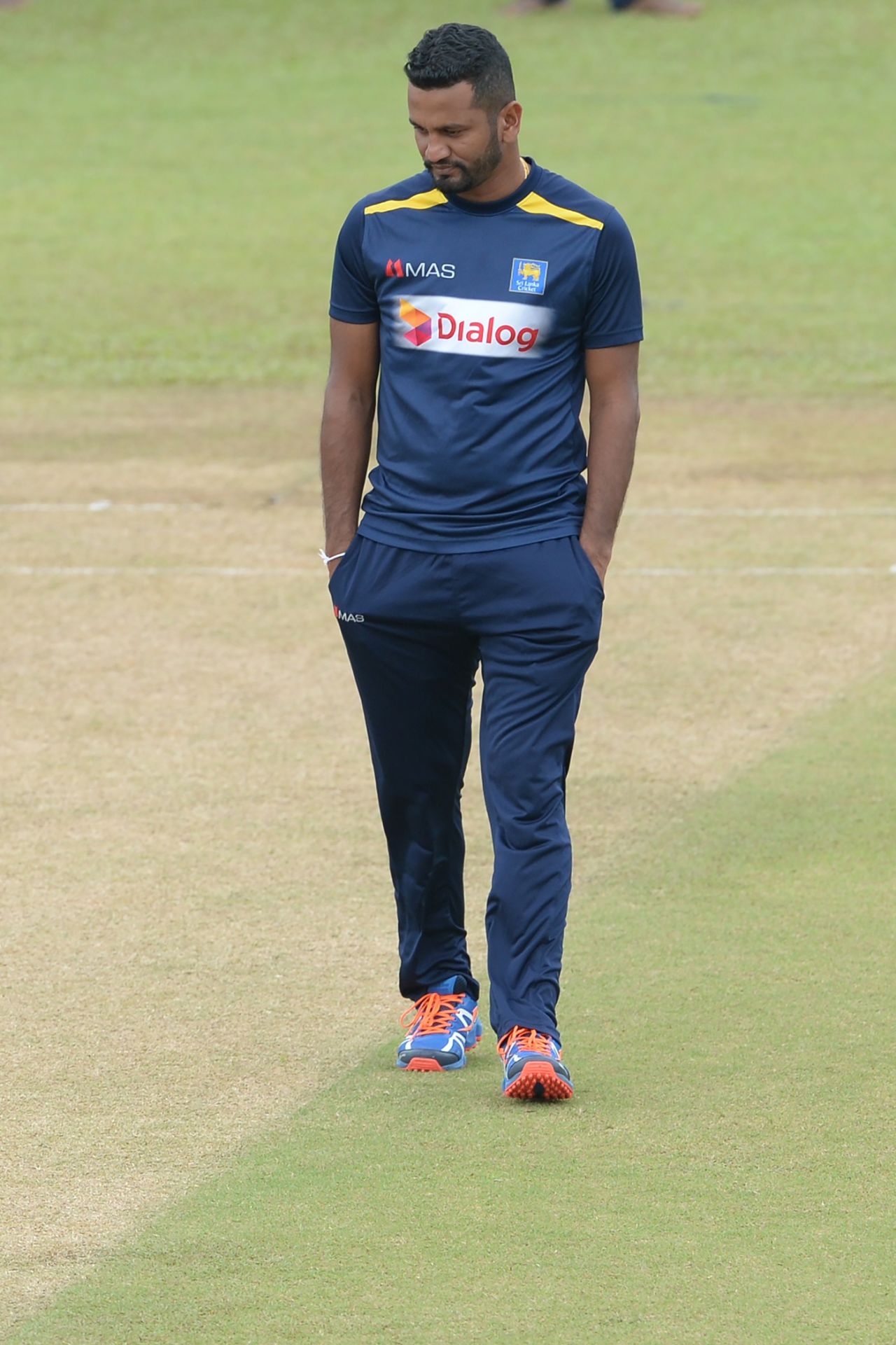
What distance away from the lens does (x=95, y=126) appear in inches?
1094

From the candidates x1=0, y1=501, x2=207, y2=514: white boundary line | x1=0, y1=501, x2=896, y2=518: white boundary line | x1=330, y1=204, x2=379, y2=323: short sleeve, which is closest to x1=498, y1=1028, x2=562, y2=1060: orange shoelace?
x1=330, y1=204, x2=379, y2=323: short sleeve

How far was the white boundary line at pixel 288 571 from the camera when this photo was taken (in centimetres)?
1041

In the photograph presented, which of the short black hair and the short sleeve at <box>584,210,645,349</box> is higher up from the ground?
the short black hair

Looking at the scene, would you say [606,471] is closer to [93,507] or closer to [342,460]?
[342,460]

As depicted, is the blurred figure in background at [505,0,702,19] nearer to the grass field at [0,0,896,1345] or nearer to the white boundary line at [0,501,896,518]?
the grass field at [0,0,896,1345]

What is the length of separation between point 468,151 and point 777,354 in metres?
11.9

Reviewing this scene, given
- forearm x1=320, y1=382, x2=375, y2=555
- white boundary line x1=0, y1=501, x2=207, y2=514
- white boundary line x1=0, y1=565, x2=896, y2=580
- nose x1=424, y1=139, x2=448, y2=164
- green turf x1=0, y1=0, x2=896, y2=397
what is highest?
nose x1=424, y1=139, x2=448, y2=164

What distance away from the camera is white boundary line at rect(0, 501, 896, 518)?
11.6 m

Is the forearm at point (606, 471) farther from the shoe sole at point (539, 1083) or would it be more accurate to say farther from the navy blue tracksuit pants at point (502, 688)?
the shoe sole at point (539, 1083)

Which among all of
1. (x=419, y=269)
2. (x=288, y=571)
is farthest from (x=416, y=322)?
(x=288, y=571)

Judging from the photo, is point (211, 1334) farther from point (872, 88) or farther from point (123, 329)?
point (872, 88)

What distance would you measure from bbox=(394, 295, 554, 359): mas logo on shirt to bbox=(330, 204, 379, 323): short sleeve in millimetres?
123

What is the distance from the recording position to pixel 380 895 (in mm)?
6559

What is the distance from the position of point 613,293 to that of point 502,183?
1.15ft
